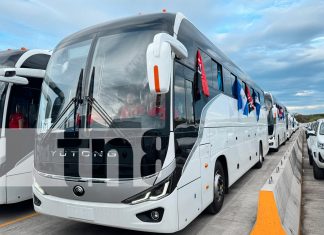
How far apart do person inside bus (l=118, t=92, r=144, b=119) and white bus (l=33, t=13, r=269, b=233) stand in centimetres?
1

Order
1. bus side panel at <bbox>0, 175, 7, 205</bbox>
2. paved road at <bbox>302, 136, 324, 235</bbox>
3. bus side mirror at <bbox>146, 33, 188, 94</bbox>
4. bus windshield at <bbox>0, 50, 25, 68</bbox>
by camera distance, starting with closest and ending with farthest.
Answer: bus side mirror at <bbox>146, 33, 188, 94</bbox>
paved road at <bbox>302, 136, 324, 235</bbox>
bus side panel at <bbox>0, 175, 7, 205</bbox>
bus windshield at <bbox>0, 50, 25, 68</bbox>

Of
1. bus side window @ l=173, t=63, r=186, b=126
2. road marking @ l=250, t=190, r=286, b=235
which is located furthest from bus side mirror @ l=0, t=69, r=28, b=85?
road marking @ l=250, t=190, r=286, b=235

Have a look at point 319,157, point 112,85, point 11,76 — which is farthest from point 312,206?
point 11,76

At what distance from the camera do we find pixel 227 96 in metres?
7.39

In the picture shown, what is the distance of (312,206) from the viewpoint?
6812 mm

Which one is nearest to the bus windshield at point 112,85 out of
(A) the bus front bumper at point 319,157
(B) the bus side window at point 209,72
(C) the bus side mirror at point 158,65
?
(C) the bus side mirror at point 158,65

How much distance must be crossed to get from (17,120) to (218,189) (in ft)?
13.5

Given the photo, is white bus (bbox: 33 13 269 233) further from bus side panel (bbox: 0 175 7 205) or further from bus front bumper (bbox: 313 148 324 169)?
bus front bumper (bbox: 313 148 324 169)

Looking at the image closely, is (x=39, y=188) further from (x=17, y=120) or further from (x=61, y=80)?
(x=17, y=120)

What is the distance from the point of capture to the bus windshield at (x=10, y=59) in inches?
237

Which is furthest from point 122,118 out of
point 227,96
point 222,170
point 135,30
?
point 227,96

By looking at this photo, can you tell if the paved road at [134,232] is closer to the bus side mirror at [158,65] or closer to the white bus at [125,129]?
the white bus at [125,129]

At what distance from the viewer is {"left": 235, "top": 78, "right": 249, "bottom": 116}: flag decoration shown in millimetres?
8687

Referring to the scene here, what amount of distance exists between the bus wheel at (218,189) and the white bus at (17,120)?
142 inches
